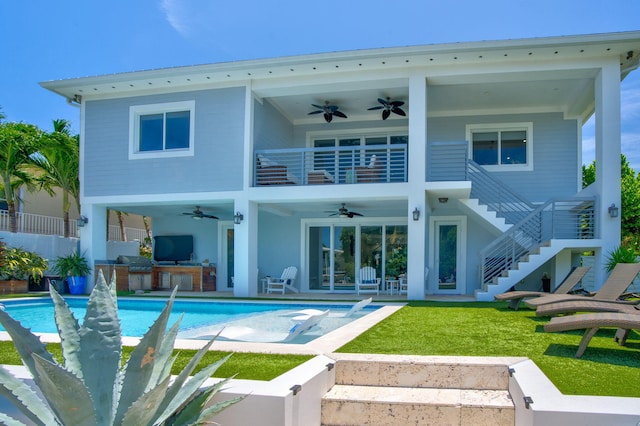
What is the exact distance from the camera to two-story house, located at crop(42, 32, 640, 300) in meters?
12.2

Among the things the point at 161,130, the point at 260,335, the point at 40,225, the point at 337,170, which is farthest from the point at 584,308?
the point at 40,225

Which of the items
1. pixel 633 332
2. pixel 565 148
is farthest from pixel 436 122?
pixel 633 332

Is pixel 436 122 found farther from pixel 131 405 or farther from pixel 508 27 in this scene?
pixel 131 405

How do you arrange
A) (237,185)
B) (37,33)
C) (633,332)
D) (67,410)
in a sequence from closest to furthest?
(67,410), (633,332), (237,185), (37,33)

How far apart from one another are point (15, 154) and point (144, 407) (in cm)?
1916

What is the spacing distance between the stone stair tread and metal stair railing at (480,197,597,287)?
26.8 ft

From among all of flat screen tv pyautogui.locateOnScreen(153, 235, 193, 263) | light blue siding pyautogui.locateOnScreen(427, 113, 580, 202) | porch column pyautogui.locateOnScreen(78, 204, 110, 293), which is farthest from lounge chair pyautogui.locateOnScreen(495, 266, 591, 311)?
flat screen tv pyautogui.locateOnScreen(153, 235, 193, 263)

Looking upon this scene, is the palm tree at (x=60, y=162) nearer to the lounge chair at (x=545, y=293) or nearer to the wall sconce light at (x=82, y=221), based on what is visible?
the wall sconce light at (x=82, y=221)

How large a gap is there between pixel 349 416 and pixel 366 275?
36.9ft

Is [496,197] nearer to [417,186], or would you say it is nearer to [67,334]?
[417,186]

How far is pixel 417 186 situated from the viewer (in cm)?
1264

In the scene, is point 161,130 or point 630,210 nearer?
point 161,130

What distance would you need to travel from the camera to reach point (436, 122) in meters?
16.0

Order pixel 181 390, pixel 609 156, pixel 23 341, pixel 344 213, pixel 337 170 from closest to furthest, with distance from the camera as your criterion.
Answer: pixel 23 341 < pixel 181 390 < pixel 609 156 < pixel 337 170 < pixel 344 213
